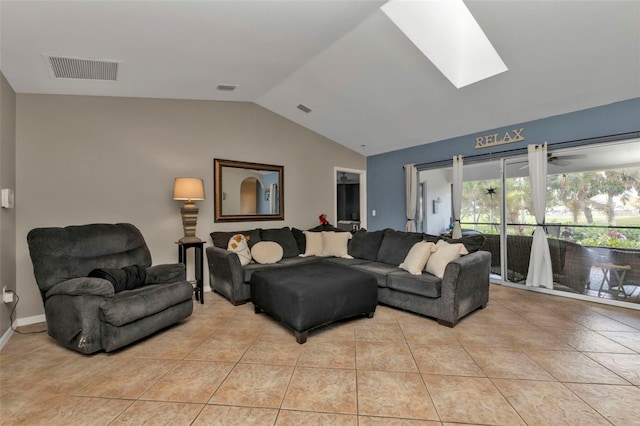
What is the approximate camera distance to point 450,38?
322 centimetres

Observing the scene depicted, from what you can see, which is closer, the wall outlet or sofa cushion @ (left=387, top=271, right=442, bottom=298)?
the wall outlet

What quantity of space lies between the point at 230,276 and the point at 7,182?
224 cm

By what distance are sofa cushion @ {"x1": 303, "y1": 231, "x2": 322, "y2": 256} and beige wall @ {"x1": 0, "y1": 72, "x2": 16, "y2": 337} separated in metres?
3.19

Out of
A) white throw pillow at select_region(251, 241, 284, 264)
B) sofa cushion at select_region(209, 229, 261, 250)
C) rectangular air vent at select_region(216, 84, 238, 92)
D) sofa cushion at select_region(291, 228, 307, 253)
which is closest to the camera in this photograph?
rectangular air vent at select_region(216, 84, 238, 92)

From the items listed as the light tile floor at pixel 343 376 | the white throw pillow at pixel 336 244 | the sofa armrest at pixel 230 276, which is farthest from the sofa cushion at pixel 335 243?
the light tile floor at pixel 343 376

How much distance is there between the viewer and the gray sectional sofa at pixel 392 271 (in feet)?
9.45

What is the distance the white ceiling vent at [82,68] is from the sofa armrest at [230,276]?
2192 millimetres

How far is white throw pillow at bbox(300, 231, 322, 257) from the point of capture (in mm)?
4473

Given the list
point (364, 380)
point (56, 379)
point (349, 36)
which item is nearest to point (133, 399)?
point (56, 379)

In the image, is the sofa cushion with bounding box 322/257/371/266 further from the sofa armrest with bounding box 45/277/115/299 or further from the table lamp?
the sofa armrest with bounding box 45/277/115/299

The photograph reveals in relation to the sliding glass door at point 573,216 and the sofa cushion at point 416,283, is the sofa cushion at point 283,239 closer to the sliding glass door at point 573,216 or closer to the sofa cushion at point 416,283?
the sofa cushion at point 416,283

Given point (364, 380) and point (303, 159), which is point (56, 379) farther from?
point (303, 159)

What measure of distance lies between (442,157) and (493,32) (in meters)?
2.48

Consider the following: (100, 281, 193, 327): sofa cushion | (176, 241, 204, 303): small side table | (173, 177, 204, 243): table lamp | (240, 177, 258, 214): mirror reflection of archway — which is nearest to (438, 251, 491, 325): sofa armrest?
(100, 281, 193, 327): sofa cushion
